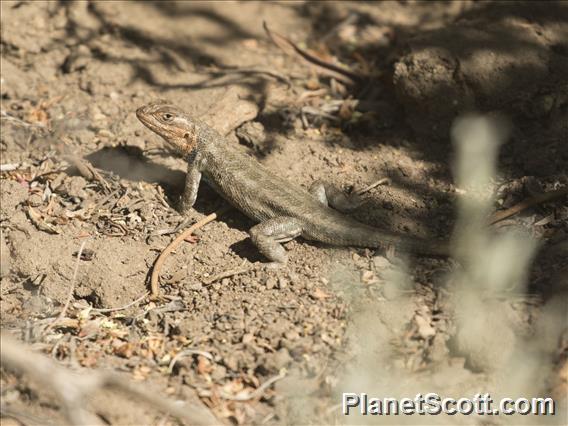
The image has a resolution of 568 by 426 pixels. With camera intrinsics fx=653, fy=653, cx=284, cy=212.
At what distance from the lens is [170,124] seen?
23.0 ft

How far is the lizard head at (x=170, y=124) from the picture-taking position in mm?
7008

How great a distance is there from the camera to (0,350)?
13.8 ft

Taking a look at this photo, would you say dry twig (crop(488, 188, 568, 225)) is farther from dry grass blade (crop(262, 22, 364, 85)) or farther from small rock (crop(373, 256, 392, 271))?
dry grass blade (crop(262, 22, 364, 85))

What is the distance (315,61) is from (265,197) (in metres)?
2.90

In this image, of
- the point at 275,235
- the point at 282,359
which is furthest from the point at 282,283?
the point at 282,359

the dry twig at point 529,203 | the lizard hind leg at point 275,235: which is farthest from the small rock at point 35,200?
the dry twig at point 529,203

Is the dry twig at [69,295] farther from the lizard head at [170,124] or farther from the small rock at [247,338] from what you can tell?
the small rock at [247,338]

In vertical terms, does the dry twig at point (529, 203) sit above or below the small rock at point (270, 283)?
above

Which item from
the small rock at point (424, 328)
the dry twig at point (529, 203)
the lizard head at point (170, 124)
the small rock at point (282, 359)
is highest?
the lizard head at point (170, 124)

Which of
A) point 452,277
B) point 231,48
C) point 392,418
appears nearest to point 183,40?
point 231,48

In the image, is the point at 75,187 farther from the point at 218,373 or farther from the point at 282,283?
the point at 218,373

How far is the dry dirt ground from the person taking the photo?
511cm

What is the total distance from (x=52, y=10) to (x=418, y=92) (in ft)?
17.0

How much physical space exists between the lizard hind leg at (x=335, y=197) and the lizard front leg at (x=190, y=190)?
3.94 feet
